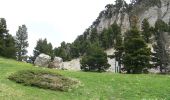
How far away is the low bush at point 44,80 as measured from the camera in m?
34.9

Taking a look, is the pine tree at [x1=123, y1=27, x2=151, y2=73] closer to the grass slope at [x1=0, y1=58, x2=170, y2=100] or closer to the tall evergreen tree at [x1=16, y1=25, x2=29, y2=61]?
the grass slope at [x1=0, y1=58, x2=170, y2=100]

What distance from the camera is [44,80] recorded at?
36219 millimetres

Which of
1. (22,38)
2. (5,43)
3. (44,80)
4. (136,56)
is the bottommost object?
(44,80)

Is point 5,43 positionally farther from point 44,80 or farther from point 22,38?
point 22,38

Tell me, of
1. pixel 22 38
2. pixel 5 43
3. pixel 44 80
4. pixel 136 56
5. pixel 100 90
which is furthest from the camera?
pixel 22 38

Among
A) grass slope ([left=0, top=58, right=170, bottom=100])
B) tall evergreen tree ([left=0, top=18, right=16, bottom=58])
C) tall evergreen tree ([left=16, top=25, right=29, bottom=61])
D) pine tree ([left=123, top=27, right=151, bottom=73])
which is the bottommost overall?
grass slope ([left=0, top=58, right=170, bottom=100])

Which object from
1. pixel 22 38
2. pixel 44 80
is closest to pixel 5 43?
pixel 44 80

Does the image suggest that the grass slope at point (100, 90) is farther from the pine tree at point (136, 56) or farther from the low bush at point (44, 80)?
the pine tree at point (136, 56)

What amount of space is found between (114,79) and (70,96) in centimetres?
1014

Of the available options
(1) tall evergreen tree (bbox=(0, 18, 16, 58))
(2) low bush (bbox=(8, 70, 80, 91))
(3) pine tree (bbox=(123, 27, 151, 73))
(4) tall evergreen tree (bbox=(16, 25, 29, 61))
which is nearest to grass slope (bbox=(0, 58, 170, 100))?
(2) low bush (bbox=(8, 70, 80, 91))

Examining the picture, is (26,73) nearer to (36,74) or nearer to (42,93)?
(36,74)

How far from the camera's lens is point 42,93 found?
32.1 metres

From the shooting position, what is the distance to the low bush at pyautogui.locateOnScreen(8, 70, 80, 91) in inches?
1373

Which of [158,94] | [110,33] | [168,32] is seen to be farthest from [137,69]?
[110,33]
